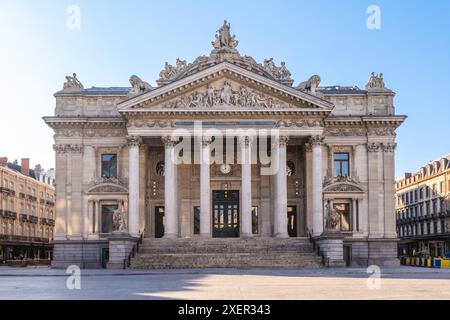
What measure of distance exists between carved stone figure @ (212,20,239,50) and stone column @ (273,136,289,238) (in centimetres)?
974

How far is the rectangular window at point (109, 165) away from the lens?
6028cm

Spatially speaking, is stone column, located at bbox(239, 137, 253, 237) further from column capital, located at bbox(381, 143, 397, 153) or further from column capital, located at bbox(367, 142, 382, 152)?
column capital, located at bbox(381, 143, 397, 153)

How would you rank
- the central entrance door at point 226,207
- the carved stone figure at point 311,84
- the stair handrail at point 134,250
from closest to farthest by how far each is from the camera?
the stair handrail at point 134,250 → the carved stone figure at point 311,84 → the central entrance door at point 226,207

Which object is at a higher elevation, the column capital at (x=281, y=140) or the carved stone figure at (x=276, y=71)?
the carved stone figure at (x=276, y=71)

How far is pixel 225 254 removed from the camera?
1959 inches

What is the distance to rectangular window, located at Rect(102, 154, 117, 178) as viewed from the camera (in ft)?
198

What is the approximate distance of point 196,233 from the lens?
200ft

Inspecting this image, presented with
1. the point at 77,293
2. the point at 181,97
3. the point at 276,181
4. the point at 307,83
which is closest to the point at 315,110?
the point at 307,83

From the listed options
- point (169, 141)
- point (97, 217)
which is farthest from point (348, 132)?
point (97, 217)

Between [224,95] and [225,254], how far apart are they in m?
13.6

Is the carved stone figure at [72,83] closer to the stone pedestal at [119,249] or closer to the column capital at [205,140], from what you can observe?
the column capital at [205,140]

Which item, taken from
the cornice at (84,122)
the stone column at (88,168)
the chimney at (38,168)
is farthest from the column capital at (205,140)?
the chimney at (38,168)

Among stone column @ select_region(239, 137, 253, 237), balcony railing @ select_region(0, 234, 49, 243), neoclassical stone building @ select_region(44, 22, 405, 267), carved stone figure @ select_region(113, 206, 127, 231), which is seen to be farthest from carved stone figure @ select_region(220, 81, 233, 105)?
balcony railing @ select_region(0, 234, 49, 243)
